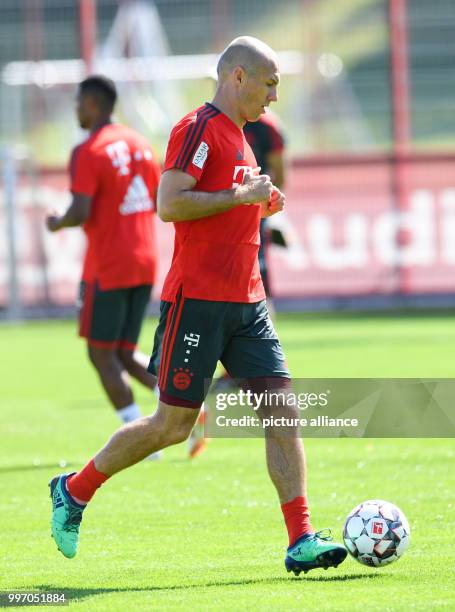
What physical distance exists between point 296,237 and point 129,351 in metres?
14.9

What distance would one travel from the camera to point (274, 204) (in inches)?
253

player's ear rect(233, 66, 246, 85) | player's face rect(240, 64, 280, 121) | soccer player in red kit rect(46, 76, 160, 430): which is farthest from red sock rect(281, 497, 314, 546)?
soccer player in red kit rect(46, 76, 160, 430)

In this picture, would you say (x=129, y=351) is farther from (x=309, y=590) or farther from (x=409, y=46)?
(x=409, y=46)

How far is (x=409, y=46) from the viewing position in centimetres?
2669

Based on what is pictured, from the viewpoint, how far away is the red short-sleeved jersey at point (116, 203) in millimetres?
9680

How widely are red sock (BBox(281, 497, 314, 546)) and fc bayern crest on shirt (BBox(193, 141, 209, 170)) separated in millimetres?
1444

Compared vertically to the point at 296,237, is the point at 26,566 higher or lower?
higher

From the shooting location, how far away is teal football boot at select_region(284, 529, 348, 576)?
232 inches

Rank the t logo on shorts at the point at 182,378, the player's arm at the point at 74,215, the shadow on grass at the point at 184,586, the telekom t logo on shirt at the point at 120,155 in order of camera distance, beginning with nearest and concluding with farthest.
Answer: the shadow on grass at the point at 184,586 < the t logo on shorts at the point at 182,378 < the player's arm at the point at 74,215 < the telekom t logo on shirt at the point at 120,155

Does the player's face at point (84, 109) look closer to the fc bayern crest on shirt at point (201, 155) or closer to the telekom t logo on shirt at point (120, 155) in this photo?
the telekom t logo on shirt at point (120, 155)

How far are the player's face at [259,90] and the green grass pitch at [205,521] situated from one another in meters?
1.95

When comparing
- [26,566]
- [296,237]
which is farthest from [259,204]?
[296,237]

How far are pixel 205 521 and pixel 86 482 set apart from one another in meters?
1.14

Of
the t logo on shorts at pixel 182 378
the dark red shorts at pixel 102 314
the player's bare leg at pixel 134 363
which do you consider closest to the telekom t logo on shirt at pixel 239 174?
the t logo on shorts at pixel 182 378
